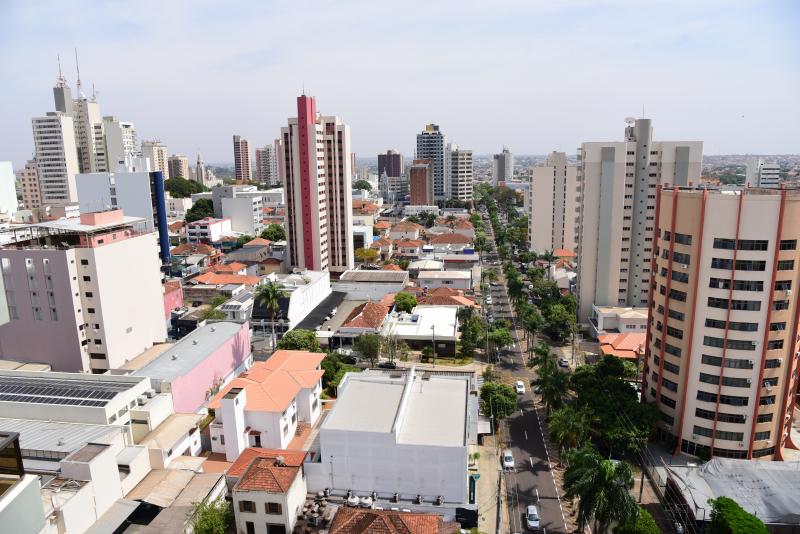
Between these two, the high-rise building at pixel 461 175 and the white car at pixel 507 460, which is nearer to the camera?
the white car at pixel 507 460

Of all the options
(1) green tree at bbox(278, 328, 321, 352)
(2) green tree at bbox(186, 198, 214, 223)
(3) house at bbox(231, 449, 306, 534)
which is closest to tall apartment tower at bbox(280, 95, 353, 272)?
(1) green tree at bbox(278, 328, 321, 352)

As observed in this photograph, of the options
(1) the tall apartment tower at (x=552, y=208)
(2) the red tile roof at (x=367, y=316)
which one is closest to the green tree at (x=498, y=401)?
(2) the red tile roof at (x=367, y=316)

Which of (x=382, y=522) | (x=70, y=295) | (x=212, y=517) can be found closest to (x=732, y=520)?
(x=382, y=522)

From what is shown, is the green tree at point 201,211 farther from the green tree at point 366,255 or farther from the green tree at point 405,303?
the green tree at point 405,303

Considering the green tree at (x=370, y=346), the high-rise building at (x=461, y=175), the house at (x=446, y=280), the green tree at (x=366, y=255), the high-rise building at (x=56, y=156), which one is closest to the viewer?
the green tree at (x=370, y=346)

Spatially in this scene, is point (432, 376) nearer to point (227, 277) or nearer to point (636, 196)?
point (636, 196)

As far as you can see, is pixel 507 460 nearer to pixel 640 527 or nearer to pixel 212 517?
pixel 640 527

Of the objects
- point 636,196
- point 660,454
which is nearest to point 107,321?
point 660,454
